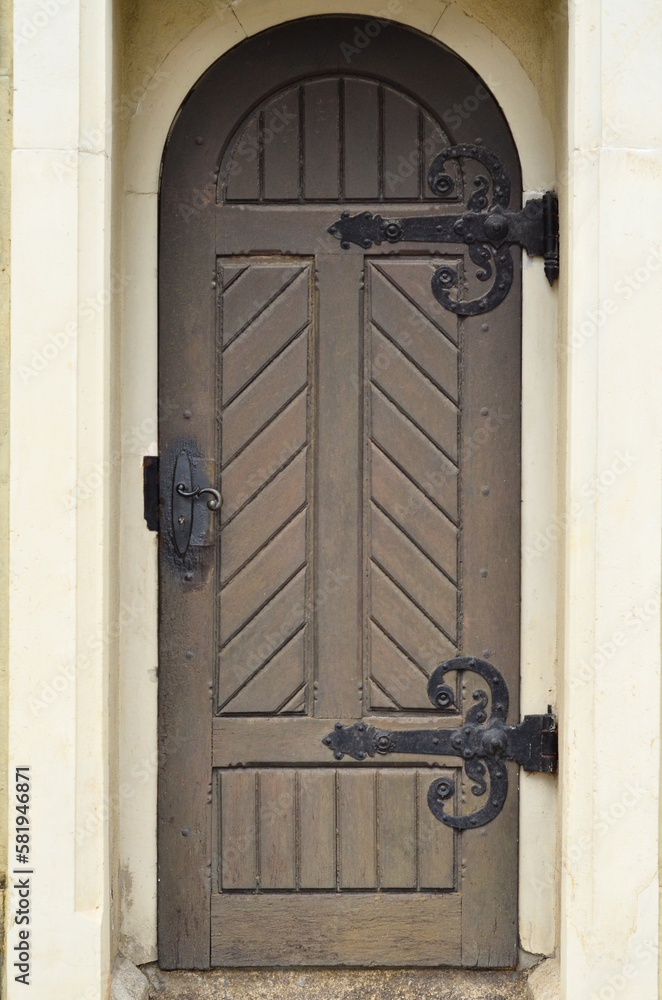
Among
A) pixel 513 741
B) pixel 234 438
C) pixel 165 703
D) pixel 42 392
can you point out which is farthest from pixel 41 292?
pixel 513 741

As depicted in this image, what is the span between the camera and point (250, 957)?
2957mm

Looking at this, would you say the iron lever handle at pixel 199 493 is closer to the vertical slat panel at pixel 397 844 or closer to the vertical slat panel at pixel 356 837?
the vertical slat panel at pixel 356 837

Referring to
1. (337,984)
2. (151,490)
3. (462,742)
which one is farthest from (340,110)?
(337,984)

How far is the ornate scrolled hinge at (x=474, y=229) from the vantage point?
117 inches

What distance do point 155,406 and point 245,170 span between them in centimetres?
80

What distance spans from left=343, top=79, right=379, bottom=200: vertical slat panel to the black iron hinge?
3.43ft

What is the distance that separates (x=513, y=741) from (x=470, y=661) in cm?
28

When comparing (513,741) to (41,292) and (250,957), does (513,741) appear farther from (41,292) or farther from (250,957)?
(41,292)

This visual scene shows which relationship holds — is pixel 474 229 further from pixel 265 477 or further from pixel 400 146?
pixel 265 477

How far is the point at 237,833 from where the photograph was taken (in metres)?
2.96

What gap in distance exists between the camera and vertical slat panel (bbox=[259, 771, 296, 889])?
9.72 ft

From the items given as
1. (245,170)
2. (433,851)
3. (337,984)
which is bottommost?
(337,984)

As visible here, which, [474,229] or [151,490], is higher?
[474,229]

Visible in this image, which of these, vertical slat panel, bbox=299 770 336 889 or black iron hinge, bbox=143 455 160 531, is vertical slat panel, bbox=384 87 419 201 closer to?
black iron hinge, bbox=143 455 160 531
